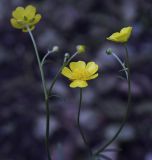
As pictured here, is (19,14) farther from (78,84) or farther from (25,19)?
(78,84)

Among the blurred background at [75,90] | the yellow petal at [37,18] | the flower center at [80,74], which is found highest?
the yellow petal at [37,18]

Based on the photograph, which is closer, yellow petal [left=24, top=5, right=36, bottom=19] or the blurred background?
yellow petal [left=24, top=5, right=36, bottom=19]

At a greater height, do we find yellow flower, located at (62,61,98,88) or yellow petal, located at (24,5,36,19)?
yellow petal, located at (24,5,36,19)

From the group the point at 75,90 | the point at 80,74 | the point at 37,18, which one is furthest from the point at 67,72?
the point at 75,90

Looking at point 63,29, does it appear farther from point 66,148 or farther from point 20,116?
point 66,148

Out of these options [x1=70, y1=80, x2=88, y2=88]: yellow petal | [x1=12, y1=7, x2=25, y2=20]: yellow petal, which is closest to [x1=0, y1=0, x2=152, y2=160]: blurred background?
[x1=12, y1=7, x2=25, y2=20]: yellow petal

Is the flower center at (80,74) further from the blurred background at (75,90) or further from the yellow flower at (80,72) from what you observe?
the blurred background at (75,90)

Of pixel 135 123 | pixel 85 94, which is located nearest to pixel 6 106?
pixel 85 94

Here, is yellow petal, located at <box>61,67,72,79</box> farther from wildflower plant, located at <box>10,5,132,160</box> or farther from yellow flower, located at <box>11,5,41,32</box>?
yellow flower, located at <box>11,5,41,32</box>

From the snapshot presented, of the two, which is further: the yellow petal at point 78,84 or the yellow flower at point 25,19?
the yellow flower at point 25,19

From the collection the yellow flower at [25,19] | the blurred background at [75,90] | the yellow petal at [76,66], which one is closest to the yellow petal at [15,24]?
the yellow flower at [25,19]
